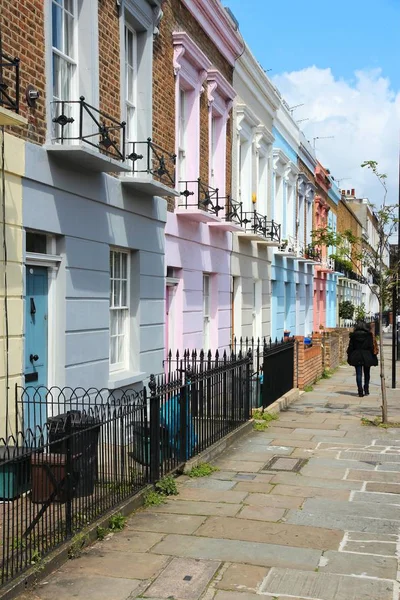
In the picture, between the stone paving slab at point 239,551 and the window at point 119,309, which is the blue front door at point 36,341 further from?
the stone paving slab at point 239,551

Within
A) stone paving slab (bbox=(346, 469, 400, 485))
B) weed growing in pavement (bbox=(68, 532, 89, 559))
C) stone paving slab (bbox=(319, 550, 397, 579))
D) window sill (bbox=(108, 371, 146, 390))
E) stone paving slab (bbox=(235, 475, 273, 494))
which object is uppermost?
window sill (bbox=(108, 371, 146, 390))

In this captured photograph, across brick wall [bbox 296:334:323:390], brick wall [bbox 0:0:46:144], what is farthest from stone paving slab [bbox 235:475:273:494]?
brick wall [bbox 296:334:323:390]

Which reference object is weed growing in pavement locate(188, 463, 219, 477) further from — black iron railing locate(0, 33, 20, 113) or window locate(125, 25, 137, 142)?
window locate(125, 25, 137, 142)

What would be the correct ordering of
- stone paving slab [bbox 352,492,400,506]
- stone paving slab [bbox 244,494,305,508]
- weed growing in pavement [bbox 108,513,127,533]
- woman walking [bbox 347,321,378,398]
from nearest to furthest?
weed growing in pavement [bbox 108,513,127,533] → stone paving slab [bbox 244,494,305,508] → stone paving slab [bbox 352,492,400,506] → woman walking [bbox 347,321,378,398]

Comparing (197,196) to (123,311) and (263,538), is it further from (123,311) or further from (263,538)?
(263,538)

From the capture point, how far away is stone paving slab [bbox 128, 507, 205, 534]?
6.73 m

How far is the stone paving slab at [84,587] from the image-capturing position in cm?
517

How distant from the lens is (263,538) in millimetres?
6551

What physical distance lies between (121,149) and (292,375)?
8465 millimetres

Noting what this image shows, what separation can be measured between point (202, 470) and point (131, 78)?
5911 mm

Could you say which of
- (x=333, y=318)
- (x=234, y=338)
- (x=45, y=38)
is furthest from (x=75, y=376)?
(x=333, y=318)

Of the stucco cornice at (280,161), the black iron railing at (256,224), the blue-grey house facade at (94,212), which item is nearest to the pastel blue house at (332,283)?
the stucco cornice at (280,161)

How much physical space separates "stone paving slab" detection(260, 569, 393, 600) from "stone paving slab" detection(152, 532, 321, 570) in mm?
199

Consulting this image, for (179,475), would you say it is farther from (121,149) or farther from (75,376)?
(121,149)
